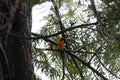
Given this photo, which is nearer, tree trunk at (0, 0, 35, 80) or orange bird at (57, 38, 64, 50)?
tree trunk at (0, 0, 35, 80)

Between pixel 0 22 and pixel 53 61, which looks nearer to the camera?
pixel 0 22

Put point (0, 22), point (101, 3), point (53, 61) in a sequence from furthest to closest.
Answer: point (53, 61) → point (101, 3) → point (0, 22)

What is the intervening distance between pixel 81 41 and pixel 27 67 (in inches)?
22.9

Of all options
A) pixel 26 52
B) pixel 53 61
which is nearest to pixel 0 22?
pixel 26 52

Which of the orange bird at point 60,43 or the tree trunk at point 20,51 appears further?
the orange bird at point 60,43

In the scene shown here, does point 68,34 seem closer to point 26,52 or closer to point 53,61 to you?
point 53,61

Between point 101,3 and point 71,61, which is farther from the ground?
point 101,3

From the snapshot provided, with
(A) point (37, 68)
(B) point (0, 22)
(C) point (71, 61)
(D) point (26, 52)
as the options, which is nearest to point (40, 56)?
(A) point (37, 68)

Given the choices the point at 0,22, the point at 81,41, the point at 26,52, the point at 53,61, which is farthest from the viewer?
the point at 53,61

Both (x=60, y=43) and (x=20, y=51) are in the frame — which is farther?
(x=60, y=43)

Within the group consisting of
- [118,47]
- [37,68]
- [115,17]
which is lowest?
[37,68]

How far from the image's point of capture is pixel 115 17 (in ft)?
3.60

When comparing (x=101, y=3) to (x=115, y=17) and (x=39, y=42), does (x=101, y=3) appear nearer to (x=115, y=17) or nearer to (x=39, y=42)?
(x=115, y=17)

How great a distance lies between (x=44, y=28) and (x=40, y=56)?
0.19 meters
